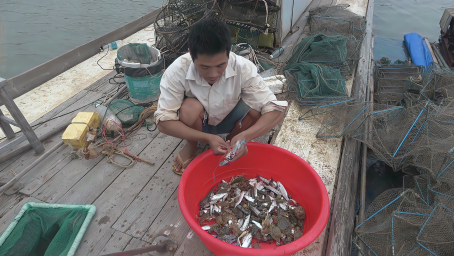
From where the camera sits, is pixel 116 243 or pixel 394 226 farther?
pixel 394 226

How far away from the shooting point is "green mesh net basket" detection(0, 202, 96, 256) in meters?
1.88

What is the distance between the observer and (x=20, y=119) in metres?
2.52

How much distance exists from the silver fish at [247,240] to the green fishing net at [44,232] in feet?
4.44

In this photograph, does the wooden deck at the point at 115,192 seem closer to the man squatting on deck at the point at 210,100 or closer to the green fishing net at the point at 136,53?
the man squatting on deck at the point at 210,100

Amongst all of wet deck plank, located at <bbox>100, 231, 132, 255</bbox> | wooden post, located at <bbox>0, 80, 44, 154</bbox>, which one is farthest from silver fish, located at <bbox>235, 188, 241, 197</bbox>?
wooden post, located at <bbox>0, 80, 44, 154</bbox>

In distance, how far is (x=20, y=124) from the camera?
2.55 meters

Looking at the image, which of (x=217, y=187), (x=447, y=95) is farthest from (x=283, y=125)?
(x=447, y=95)

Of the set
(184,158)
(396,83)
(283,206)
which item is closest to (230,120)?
(184,158)

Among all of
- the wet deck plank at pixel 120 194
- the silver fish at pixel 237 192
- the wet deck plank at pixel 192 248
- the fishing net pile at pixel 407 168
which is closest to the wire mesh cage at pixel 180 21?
the wet deck plank at pixel 120 194

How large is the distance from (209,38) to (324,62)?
3.02 m

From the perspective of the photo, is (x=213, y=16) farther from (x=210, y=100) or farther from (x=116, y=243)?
(x=116, y=243)

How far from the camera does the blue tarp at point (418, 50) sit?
619 centimetres

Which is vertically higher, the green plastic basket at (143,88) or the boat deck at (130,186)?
the green plastic basket at (143,88)

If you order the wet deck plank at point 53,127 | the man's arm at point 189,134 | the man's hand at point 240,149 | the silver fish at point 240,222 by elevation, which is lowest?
the silver fish at point 240,222
